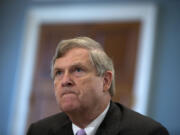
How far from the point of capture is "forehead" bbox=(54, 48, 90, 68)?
1976mm

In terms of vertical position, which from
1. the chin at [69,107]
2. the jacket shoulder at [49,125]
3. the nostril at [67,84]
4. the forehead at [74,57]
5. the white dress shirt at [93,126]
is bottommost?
the jacket shoulder at [49,125]

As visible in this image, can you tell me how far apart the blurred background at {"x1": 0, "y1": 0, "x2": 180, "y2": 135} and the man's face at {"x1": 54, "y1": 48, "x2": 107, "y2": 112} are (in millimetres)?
2263

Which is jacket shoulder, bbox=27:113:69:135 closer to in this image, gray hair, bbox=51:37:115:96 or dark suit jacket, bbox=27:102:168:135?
dark suit jacket, bbox=27:102:168:135

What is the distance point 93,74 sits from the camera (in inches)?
78.5

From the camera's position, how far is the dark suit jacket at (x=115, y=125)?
6.27 feet

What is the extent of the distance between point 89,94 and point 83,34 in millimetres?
2901

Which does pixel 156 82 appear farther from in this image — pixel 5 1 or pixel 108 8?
pixel 5 1

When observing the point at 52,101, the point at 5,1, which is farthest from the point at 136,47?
the point at 5,1

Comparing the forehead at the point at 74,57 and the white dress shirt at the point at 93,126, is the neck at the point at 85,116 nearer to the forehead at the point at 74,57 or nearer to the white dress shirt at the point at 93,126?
the white dress shirt at the point at 93,126

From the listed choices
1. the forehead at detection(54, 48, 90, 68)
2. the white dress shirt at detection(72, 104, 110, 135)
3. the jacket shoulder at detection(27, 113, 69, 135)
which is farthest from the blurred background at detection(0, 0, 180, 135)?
the forehead at detection(54, 48, 90, 68)

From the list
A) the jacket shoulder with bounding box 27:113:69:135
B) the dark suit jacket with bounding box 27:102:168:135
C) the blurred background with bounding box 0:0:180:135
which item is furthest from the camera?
the blurred background with bounding box 0:0:180:135

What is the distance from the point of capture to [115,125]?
1.99m

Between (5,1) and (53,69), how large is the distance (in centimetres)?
361

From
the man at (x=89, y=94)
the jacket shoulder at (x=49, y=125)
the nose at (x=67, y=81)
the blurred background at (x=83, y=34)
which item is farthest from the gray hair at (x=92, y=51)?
the blurred background at (x=83, y=34)
